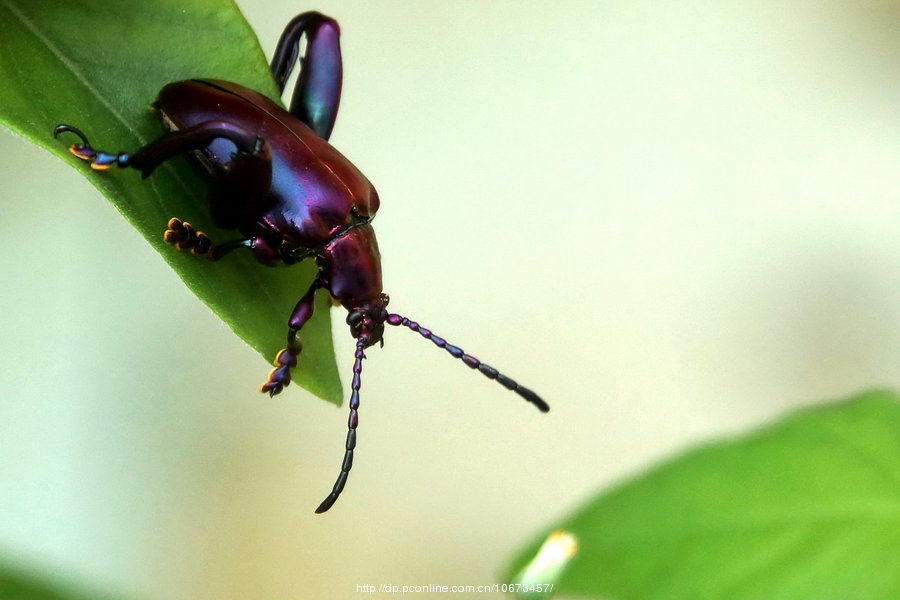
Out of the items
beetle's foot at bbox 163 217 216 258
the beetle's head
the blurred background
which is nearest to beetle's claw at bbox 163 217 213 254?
beetle's foot at bbox 163 217 216 258

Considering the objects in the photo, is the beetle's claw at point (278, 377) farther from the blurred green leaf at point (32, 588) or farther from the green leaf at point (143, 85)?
the blurred green leaf at point (32, 588)

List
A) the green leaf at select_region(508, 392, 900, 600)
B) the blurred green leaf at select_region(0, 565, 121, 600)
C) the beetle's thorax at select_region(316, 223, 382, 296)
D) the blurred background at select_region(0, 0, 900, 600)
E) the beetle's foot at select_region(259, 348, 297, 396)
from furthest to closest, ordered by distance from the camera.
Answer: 1. the blurred background at select_region(0, 0, 900, 600)
2. the beetle's thorax at select_region(316, 223, 382, 296)
3. the beetle's foot at select_region(259, 348, 297, 396)
4. the green leaf at select_region(508, 392, 900, 600)
5. the blurred green leaf at select_region(0, 565, 121, 600)

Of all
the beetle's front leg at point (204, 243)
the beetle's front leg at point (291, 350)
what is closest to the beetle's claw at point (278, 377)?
the beetle's front leg at point (291, 350)

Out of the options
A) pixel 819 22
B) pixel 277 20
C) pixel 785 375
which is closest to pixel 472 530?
pixel 785 375

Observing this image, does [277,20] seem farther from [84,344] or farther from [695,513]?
[695,513]

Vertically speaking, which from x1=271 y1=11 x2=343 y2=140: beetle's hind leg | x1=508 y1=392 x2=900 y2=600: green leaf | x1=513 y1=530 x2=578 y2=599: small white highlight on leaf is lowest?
x1=508 y1=392 x2=900 y2=600: green leaf

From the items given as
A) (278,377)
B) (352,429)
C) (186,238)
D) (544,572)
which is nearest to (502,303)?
(352,429)

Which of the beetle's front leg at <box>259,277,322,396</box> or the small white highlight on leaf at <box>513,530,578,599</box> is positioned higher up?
the beetle's front leg at <box>259,277,322,396</box>

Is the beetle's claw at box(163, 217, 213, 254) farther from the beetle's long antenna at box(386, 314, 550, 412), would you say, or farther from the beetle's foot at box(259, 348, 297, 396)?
the beetle's long antenna at box(386, 314, 550, 412)
